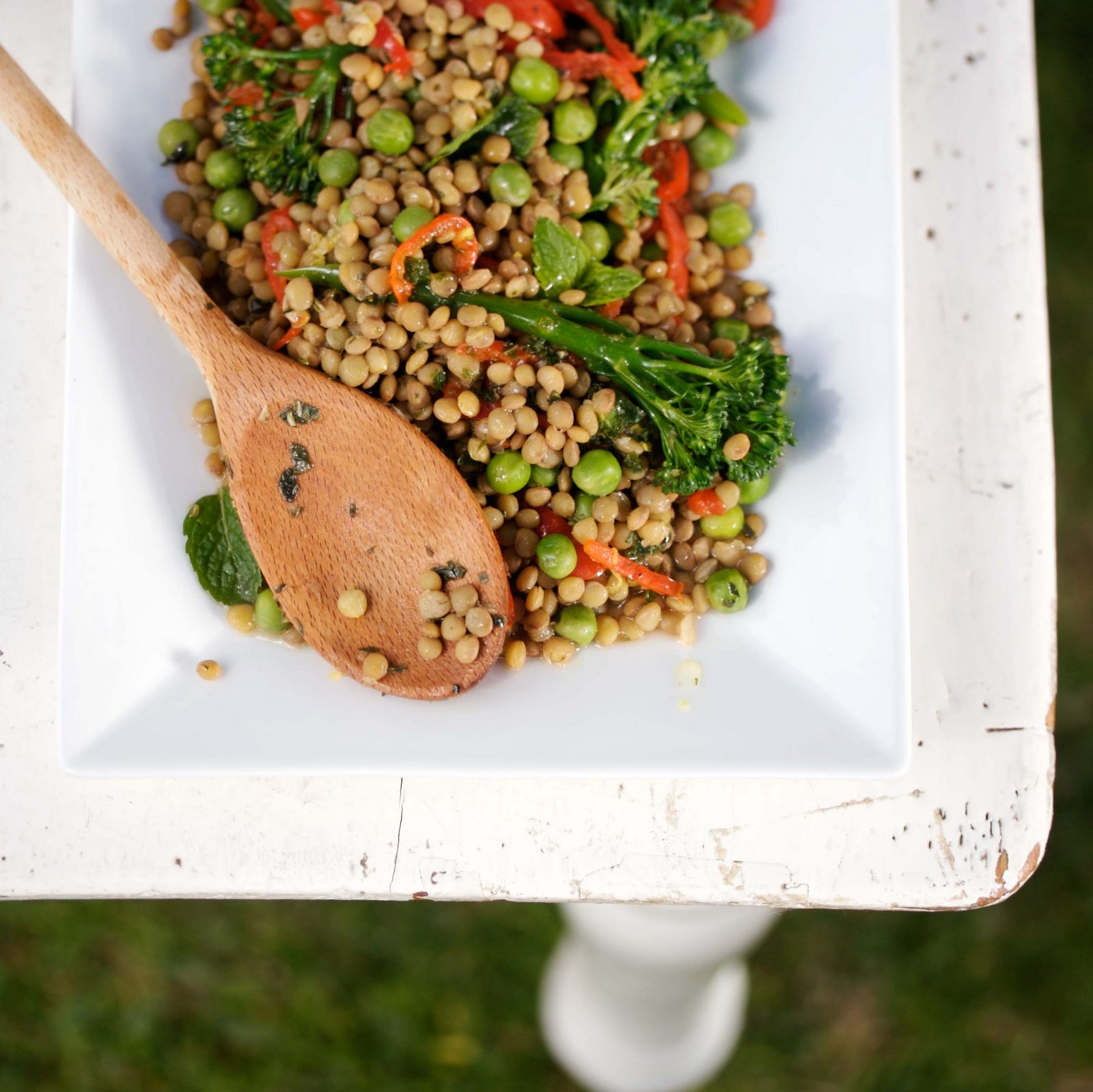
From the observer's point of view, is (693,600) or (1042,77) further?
(1042,77)

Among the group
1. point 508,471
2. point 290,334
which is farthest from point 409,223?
point 508,471

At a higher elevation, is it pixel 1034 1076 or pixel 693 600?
pixel 693 600

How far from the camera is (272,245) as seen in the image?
8.28 ft

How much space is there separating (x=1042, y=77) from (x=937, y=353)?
2.27m

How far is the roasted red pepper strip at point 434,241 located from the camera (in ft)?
7.70

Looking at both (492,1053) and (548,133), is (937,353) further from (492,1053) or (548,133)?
(492,1053)

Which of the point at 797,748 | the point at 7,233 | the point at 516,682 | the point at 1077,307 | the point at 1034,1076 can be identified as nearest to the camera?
the point at 797,748

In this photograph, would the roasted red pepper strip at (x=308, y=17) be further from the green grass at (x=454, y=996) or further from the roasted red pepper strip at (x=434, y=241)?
the green grass at (x=454, y=996)

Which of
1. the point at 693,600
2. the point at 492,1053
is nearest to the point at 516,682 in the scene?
the point at 693,600

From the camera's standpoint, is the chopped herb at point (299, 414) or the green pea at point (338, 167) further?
the green pea at point (338, 167)

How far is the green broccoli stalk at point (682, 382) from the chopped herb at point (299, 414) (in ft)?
1.14

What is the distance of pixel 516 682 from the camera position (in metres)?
2.46

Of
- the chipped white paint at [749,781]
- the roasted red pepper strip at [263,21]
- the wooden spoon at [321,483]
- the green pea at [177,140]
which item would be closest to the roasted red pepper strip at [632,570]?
the wooden spoon at [321,483]

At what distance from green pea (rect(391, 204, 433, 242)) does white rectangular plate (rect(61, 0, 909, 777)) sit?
24.3 inches
